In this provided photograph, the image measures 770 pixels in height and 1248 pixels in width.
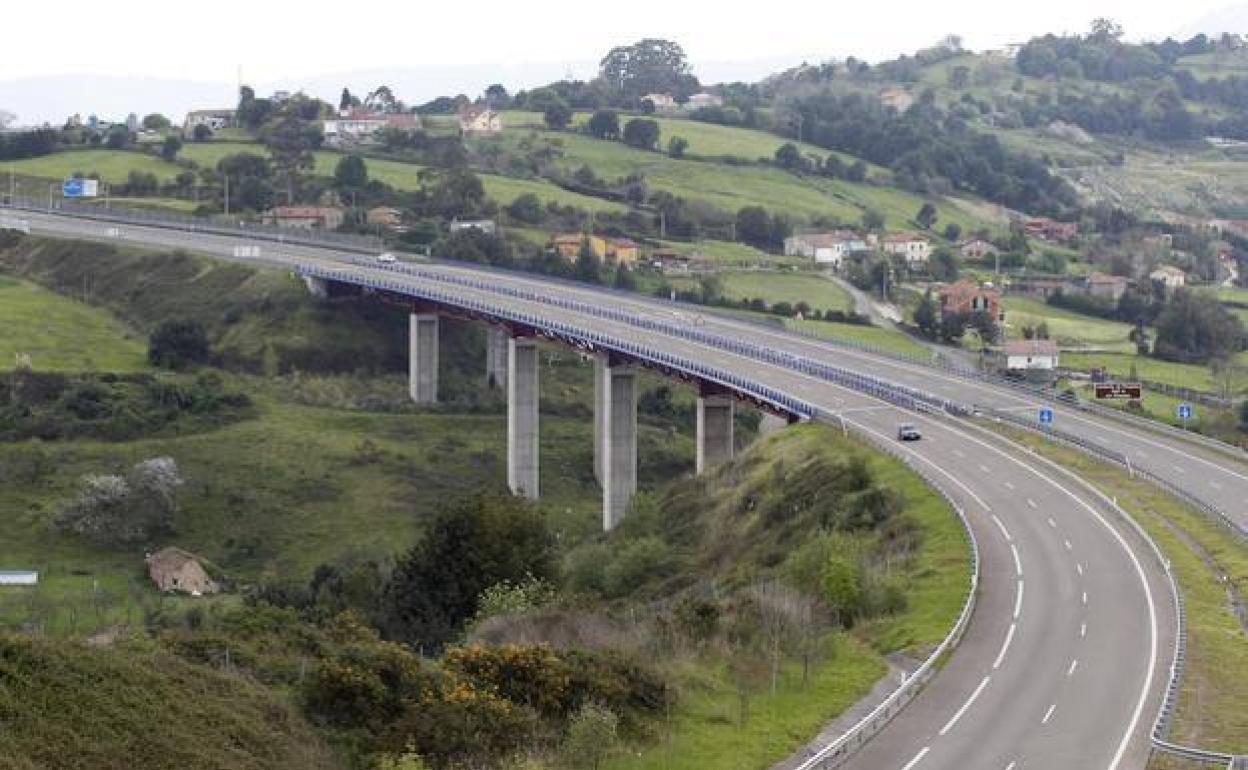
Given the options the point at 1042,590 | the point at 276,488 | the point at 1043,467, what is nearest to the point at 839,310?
the point at 276,488

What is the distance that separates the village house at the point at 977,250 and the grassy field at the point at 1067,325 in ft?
68.8

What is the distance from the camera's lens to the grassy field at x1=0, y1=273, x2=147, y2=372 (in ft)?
373

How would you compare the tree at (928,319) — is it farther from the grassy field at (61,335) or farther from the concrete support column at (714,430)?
the grassy field at (61,335)

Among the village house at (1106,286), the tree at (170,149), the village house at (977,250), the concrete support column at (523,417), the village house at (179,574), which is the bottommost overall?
the village house at (179,574)

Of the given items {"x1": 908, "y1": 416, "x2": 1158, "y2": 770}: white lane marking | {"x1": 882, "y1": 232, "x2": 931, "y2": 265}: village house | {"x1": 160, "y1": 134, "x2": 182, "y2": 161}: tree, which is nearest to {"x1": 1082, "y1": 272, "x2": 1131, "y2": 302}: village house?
{"x1": 882, "y1": 232, "x2": 931, "y2": 265}: village house

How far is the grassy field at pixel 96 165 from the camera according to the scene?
174m

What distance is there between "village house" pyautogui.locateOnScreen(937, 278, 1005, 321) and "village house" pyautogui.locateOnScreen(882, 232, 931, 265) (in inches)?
1189

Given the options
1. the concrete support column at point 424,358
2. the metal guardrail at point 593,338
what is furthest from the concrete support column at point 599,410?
the concrete support column at point 424,358

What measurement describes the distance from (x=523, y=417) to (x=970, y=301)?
160 ft

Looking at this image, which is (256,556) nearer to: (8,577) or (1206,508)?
(8,577)

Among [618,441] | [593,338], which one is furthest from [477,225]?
[618,441]

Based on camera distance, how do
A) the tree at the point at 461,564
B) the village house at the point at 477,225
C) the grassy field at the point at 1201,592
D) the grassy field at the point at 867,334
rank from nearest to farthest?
1. the grassy field at the point at 1201,592
2. the tree at the point at 461,564
3. the grassy field at the point at 867,334
4. the village house at the point at 477,225

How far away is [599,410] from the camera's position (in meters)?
101

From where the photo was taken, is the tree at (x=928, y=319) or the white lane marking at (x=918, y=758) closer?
the white lane marking at (x=918, y=758)
